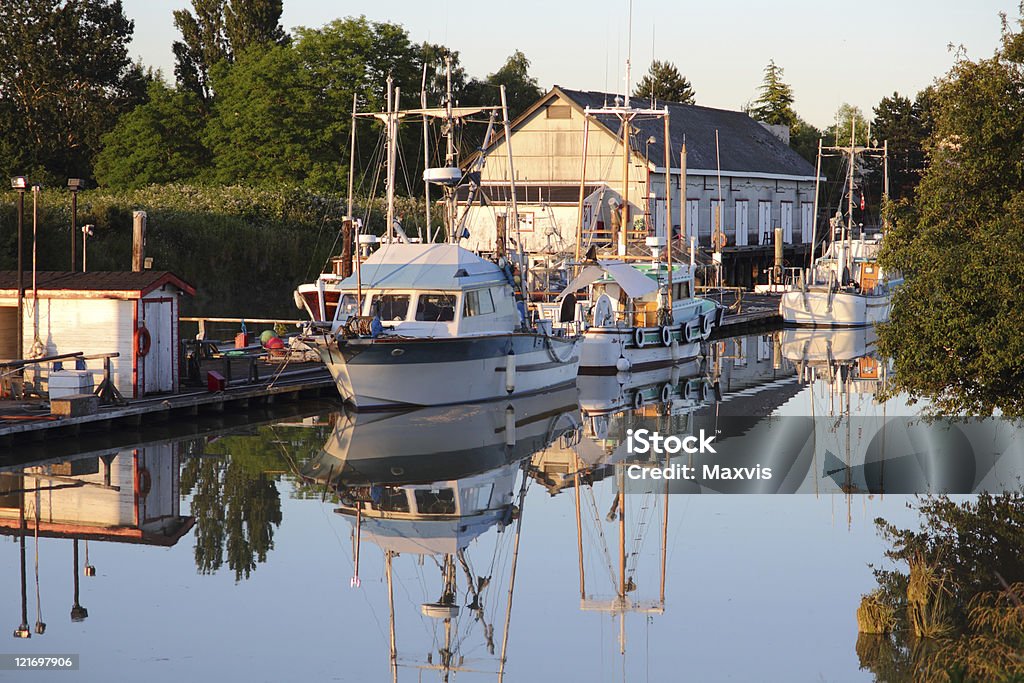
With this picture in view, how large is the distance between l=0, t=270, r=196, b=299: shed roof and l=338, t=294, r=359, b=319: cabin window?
327cm

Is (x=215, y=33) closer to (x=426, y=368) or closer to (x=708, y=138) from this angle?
(x=708, y=138)

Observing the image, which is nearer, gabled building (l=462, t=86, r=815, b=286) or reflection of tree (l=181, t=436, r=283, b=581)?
reflection of tree (l=181, t=436, r=283, b=581)

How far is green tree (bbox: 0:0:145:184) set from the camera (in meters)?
73.4

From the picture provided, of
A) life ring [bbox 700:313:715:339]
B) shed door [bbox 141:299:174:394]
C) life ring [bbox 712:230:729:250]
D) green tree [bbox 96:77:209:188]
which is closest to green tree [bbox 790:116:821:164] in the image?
life ring [bbox 712:230:729:250]

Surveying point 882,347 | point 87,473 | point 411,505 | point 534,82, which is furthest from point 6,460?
point 534,82

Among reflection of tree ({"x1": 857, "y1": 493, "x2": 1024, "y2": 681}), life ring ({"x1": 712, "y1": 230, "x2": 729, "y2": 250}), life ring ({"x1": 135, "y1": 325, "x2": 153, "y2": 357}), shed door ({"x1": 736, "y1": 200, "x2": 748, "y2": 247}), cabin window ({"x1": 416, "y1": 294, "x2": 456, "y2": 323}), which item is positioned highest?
shed door ({"x1": 736, "y1": 200, "x2": 748, "y2": 247})

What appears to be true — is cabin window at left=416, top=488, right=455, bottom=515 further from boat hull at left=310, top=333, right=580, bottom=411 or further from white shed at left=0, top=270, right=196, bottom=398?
white shed at left=0, top=270, right=196, bottom=398

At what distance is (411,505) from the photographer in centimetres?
2153

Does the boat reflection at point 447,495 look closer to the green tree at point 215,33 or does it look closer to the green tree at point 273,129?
the green tree at point 273,129

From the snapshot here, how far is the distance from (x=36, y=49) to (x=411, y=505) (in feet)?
199

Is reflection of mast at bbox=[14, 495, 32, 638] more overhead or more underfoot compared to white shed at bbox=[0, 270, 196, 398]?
more underfoot

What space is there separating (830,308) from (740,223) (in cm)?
1483

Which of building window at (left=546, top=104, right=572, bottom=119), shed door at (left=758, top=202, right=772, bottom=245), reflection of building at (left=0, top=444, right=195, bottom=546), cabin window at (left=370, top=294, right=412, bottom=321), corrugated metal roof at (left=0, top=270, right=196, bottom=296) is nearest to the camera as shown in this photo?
reflection of building at (left=0, top=444, right=195, bottom=546)

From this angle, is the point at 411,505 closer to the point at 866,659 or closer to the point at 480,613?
the point at 480,613
